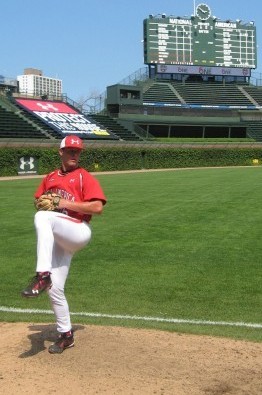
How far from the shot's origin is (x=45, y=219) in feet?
16.3

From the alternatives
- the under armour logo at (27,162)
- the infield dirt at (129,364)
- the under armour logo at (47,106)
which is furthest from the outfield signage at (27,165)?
the infield dirt at (129,364)

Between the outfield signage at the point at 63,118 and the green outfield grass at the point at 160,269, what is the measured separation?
37679mm

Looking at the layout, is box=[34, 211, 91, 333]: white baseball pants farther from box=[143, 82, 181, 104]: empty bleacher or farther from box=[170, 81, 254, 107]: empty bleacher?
box=[170, 81, 254, 107]: empty bleacher

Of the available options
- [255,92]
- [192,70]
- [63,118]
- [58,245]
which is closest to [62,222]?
[58,245]

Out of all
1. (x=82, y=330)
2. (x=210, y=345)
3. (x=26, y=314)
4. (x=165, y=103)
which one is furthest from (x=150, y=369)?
(x=165, y=103)

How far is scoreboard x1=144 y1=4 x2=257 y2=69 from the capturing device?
Result: 74.6m

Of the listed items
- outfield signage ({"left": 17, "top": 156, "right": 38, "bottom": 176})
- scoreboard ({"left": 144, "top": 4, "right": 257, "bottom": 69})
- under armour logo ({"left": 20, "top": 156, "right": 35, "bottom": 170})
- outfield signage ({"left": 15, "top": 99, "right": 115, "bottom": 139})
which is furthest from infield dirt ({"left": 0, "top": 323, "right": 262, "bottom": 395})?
scoreboard ({"left": 144, "top": 4, "right": 257, "bottom": 69})

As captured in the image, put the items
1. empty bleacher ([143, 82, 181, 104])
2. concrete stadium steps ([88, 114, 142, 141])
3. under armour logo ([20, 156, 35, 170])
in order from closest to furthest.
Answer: under armour logo ([20, 156, 35, 170]), concrete stadium steps ([88, 114, 142, 141]), empty bleacher ([143, 82, 181, 104])

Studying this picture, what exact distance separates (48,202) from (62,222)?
22cm

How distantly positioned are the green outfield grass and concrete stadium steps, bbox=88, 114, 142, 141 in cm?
4305

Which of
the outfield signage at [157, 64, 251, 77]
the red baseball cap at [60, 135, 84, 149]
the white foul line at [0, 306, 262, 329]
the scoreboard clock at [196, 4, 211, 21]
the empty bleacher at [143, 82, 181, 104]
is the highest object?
the scoreboard clock at [196, 4, 211, 21]

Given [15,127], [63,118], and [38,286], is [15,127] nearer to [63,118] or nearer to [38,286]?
[63,118]

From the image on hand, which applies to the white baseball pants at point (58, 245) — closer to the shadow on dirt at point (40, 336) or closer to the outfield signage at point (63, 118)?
the shadow on dirt at point (40, 336)

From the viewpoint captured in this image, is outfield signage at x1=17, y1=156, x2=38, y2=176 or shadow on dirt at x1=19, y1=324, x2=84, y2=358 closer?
shadow on dirt at x1=19, y1=324, x2=84, y2=358
